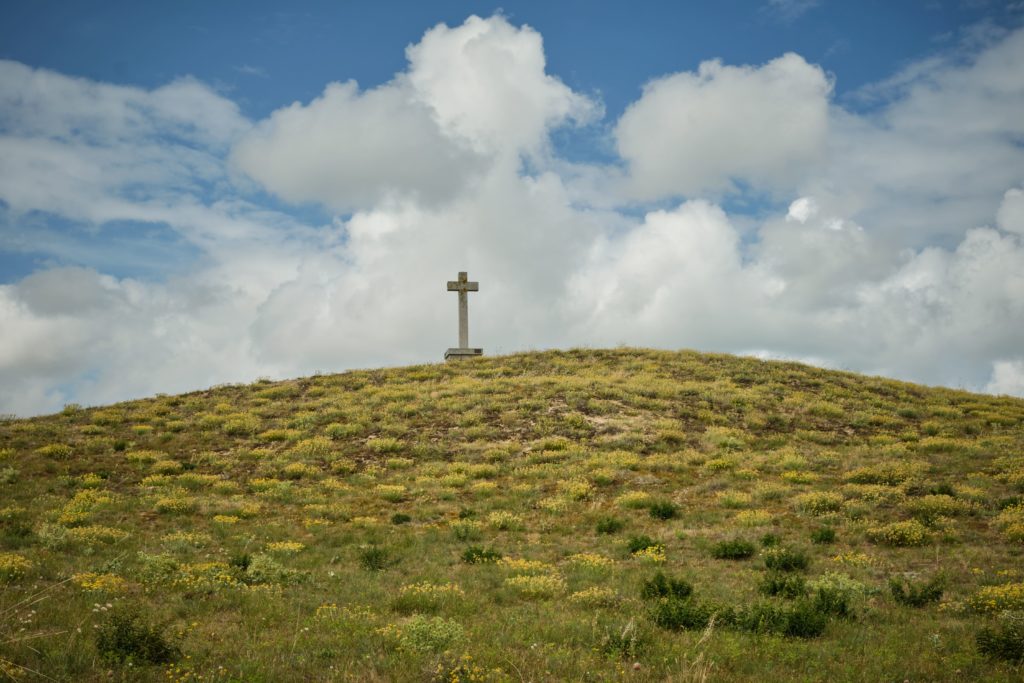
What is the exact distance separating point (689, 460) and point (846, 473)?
473 cm

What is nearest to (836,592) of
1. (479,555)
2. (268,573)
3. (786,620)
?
(786,620)

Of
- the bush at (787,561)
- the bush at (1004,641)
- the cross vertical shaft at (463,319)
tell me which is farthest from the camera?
the cross vertical shaft at (463,319)

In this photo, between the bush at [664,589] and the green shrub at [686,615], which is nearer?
the green shrub at [686,615]

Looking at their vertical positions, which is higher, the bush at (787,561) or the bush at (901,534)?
the bush at (901,534)

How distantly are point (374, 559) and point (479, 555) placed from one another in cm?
214

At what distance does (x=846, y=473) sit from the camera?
19312 mm

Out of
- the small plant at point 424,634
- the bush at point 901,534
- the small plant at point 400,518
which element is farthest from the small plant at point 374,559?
the bush at point 901,534

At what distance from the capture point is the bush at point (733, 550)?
1314 cm

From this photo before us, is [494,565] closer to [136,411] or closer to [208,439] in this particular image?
[208,439]

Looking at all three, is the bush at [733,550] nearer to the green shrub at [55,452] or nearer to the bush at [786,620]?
the bush at [786,620]

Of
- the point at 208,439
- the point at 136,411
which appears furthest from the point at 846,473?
the point at 136,411

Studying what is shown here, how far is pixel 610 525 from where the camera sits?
1545 cm

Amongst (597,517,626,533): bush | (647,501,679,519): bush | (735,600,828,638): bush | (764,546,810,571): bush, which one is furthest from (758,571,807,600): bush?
(647,501,679,519): bush

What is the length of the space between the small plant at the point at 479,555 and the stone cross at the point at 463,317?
2627 cm
